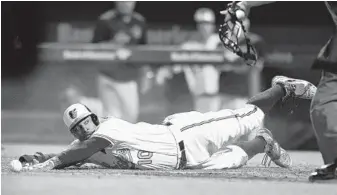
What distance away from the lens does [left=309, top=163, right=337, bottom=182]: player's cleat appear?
3.16 meters

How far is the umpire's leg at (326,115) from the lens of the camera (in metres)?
3.20

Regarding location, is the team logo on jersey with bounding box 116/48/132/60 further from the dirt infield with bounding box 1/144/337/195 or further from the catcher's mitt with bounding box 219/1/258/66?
the dirt infield with bounding box 1/144/337/195

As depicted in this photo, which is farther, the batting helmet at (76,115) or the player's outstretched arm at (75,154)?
the batting helmet at (76,115)

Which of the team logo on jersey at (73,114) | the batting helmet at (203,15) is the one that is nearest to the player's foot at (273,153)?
the batting helmet at (203,15)

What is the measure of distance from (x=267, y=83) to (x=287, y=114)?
20 cm

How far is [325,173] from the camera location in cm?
317

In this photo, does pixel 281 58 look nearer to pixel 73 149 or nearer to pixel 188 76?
pixel 188 76

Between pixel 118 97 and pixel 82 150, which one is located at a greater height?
pixel 118 97

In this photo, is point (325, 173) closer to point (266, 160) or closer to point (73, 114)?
point (266, 160)

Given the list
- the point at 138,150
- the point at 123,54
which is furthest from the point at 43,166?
the point at 123,54

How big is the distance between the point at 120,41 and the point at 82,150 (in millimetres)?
830

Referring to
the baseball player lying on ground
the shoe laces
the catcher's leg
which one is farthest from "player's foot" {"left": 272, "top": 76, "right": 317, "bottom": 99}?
the catcher's leg

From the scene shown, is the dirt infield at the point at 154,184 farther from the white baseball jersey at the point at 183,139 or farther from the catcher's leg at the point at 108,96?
the catcher's leg at the point at 108,96

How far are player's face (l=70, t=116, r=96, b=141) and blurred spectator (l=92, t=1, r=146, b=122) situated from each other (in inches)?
16.9
